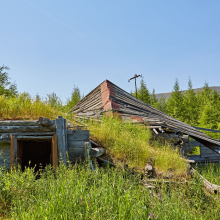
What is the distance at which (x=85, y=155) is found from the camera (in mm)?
6387

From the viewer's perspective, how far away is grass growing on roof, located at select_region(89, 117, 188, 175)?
6.48 m

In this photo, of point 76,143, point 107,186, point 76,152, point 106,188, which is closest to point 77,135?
point 76,143

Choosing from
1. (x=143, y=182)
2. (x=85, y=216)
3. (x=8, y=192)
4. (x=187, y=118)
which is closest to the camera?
(x=85, y=216)

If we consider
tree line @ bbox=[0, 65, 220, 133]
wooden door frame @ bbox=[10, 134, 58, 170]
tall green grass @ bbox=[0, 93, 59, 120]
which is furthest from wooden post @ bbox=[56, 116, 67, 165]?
tree line @ bbox=[0, 65, 220, 133]

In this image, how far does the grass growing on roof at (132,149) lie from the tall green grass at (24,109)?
169 cm

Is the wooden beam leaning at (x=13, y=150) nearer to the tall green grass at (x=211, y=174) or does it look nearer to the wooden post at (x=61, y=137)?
the wooden post at (x=61, y=137)

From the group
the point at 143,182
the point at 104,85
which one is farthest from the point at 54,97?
the point at 143,182

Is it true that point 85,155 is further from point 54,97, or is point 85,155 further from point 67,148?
point 54,97

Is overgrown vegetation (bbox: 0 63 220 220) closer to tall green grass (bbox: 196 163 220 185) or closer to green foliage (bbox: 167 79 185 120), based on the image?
tall green grass (bbox: 196 163 220 185)

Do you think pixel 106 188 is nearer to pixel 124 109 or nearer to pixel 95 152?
pixel 95 152

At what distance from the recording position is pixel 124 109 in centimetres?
1021

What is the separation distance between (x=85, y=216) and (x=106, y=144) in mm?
3898

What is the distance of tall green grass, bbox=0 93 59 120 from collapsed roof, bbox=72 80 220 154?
4.93 ft

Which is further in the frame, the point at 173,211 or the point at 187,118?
the point at 187,118
